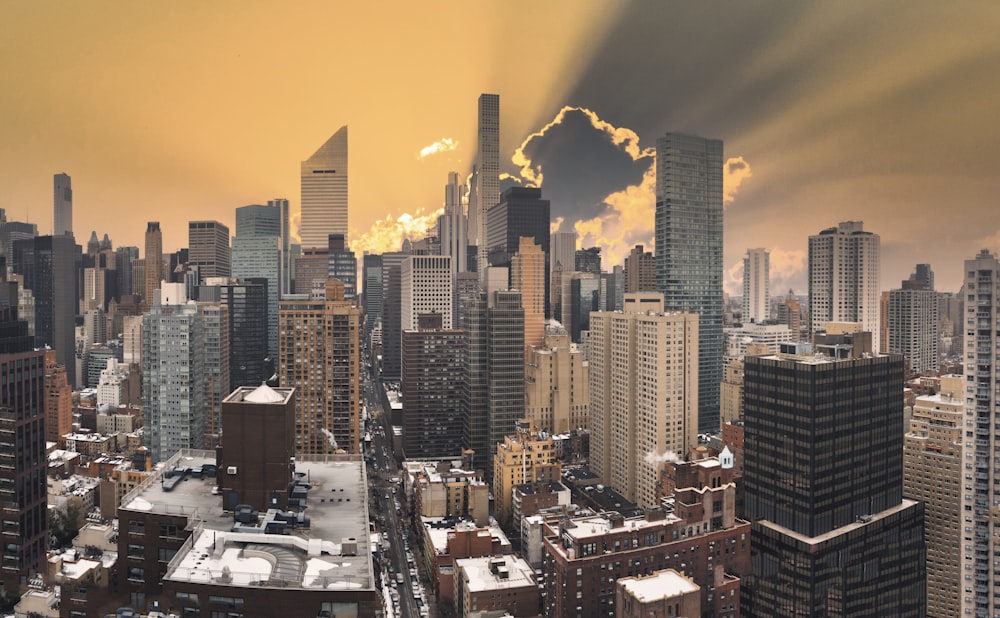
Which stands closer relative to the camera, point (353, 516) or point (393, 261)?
point (353, 516)

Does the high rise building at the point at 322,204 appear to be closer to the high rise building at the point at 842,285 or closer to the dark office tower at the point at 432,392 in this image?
the dark office tower at the point at 432,392

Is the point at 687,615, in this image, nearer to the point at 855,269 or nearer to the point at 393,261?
the point at 855,269

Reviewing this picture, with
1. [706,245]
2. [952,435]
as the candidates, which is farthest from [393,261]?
[952,435]

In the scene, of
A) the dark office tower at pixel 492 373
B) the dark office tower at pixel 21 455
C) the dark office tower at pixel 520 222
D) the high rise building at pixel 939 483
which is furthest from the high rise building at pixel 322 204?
the high rise building at pixel 939 483

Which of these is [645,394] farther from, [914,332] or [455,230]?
[455,230]

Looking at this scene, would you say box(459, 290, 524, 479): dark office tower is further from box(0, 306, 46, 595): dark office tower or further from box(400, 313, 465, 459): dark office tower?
box(0, 306, 46, 595): dark office tower
